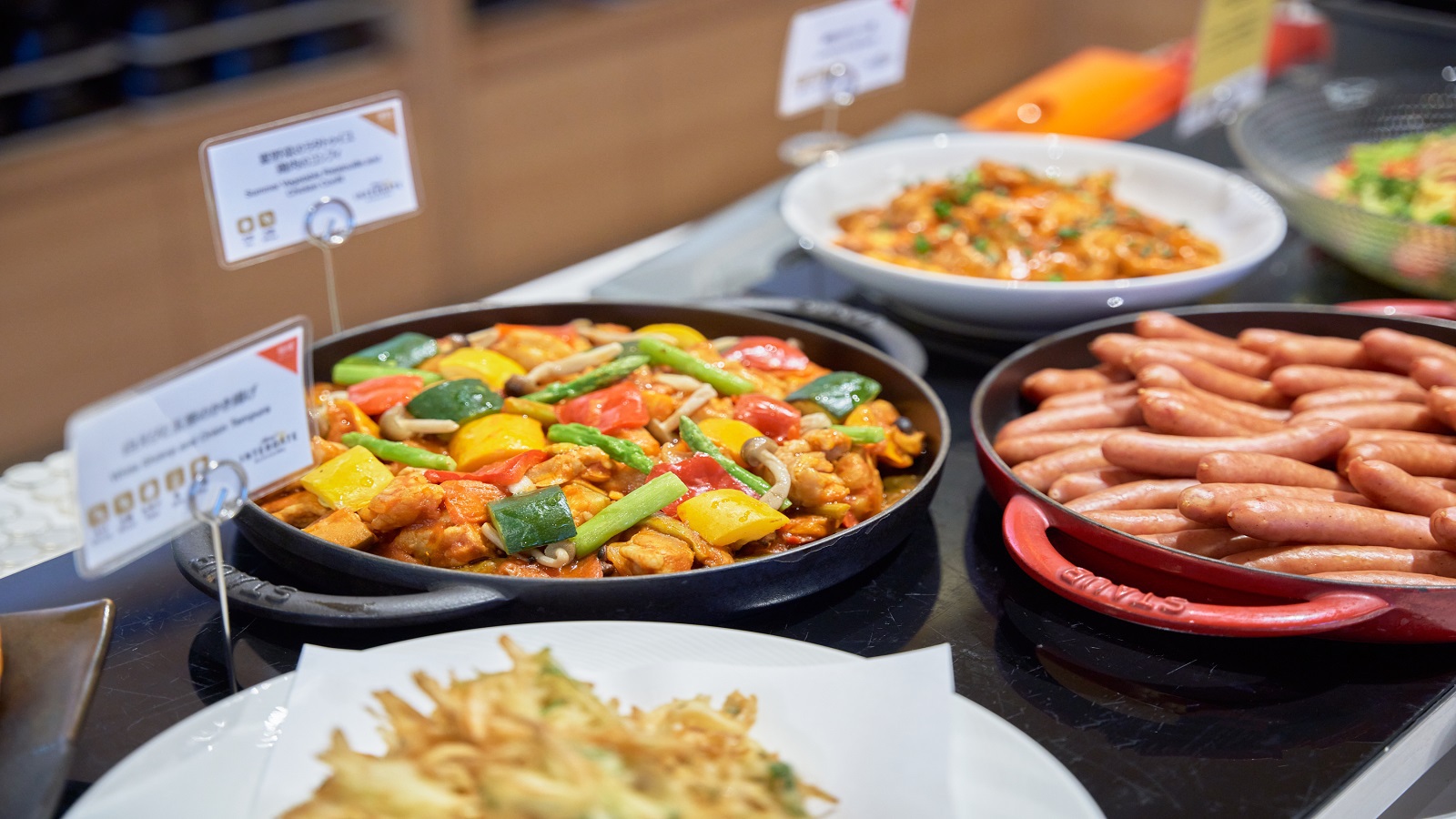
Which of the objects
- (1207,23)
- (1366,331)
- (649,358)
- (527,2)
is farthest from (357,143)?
(527,2)

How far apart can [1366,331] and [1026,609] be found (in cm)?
95

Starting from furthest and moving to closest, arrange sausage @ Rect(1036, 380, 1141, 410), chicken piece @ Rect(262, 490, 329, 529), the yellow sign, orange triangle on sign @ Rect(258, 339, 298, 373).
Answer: the yellow sign < sausage @ Rect(1036, 380, 1141, 410) < chicken piece @ Rect(262, 490, 329, 529) < orange triangle on sign @ Rect(258, 339, 298, 373)

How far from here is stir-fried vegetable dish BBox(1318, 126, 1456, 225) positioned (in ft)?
9.12

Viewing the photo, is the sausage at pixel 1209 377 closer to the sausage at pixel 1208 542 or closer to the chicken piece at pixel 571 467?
the sausage at pixel 1208 542

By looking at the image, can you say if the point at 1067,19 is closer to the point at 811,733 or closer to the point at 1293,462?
the point at 1293,462

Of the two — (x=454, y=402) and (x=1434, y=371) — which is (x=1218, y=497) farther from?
(x=454, y=402)

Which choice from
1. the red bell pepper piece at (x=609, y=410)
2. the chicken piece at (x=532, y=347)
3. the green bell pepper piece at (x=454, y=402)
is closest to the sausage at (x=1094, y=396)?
the red bell pepper piece at (x=609, y=410)

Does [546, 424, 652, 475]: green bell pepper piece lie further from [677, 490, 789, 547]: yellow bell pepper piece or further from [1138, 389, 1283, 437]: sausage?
[1138, 389, 1283, 437]: sausage

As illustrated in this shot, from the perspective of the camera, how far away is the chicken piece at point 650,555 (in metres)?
1.53

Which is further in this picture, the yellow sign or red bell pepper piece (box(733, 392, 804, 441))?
the yellow sign

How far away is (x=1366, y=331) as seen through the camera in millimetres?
2176

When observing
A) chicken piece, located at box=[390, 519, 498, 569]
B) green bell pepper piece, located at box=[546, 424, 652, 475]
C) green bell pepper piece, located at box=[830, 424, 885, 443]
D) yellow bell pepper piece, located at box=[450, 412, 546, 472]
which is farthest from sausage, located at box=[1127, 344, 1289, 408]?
chicken piece, located at box=[390, 519, 498, 569]

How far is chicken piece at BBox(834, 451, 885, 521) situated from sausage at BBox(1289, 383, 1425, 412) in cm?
68

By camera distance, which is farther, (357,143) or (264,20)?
(264,20)
